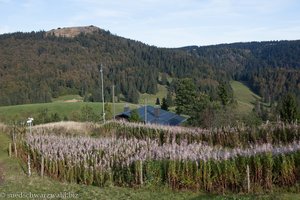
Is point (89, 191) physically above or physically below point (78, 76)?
below

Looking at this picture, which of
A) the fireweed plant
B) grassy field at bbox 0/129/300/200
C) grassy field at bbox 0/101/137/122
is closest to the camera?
grassy field at bbox 0/129/300/200

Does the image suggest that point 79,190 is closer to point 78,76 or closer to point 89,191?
point 89,191

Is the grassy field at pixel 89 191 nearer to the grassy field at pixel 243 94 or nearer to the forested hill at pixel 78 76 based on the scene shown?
the forested hill at pixel 78 76

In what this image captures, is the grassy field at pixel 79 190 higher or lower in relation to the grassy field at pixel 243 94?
higher

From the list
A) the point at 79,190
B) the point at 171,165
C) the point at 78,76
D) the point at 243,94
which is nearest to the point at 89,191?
the point at 79,190

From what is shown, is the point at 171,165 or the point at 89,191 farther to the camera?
the point at 171,165

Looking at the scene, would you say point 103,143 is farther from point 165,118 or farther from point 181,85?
point 181,85

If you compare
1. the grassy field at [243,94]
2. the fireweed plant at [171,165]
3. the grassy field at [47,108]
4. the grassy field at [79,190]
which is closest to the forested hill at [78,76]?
the grassy field at [243,94]

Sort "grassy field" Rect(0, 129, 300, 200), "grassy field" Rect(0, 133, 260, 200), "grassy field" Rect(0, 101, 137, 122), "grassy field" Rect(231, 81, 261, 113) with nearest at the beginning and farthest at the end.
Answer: "grassy field" Rect(0, 129, 300, 200) → "grassy field" Rect(0, 133, 260, 200) → "grassy field" Rect(0, 101, 137, 122) → "grassy field" Rect(231, 81, 261, 113)

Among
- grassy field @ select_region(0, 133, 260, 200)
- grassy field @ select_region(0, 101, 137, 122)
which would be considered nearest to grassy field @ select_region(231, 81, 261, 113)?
grassy field @ select_region(0, 101, 137, 122)

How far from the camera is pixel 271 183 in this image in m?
15.0

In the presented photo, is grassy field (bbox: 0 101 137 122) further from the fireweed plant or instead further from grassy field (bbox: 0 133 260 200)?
grassy field (bbox: 0 133 260 200)

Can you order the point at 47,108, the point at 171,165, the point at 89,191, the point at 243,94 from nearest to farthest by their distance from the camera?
the point at 89,191, the point at 171,165, the point at 47,108, the point at 243,94

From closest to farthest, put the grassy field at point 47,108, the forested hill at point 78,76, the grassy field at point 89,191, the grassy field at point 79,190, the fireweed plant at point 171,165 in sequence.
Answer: the grassy field at point 89,191 → the grassy field at point 79,190 → the fireweed plant at point 171,165 → the grassy field at point 47,108 → the forested hill at point 78,76
